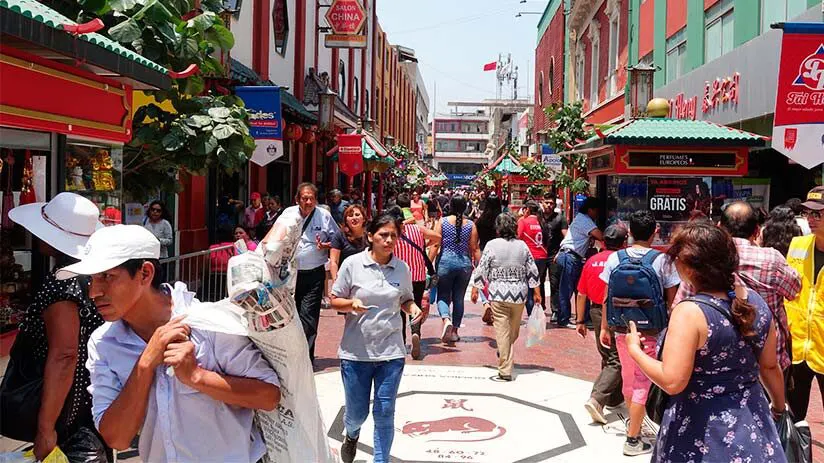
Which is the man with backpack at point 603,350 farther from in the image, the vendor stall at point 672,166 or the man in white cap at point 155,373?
the man in white cap at point 155,373

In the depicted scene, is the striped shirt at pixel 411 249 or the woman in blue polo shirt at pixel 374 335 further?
the striped shirt at pixel 411 249

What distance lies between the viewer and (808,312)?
516 centimetres

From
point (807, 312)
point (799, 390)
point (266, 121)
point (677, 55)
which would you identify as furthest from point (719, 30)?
point (799, 390)

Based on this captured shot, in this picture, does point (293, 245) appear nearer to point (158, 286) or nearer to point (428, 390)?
point (158, 286)

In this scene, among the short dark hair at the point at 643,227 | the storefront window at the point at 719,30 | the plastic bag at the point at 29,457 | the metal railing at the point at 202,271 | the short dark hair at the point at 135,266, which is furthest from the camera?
the storefront window at the point at 719,30

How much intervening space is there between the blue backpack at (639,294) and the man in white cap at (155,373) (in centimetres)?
348

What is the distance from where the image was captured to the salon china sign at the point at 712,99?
1405cm

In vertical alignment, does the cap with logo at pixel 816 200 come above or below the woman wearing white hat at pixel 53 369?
above

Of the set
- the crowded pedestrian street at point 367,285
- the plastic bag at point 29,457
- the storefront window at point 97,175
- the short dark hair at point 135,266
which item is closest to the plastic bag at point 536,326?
the crowded pedestrian street at point 367,285

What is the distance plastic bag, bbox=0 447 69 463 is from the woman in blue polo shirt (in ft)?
7.33

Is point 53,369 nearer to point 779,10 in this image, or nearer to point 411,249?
point 411,249

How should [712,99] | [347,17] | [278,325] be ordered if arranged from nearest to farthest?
[278,325] → [712,99] → [347,17]

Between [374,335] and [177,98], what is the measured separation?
3.38 metres

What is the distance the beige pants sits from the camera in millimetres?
7992
